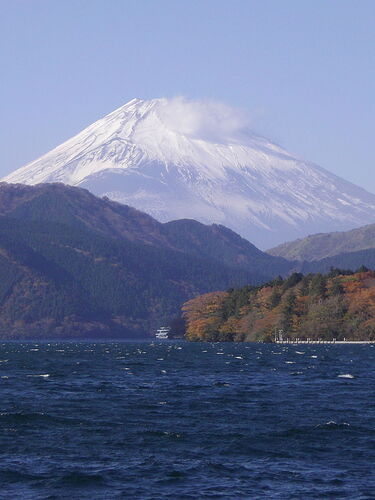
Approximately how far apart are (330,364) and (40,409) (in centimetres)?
6056

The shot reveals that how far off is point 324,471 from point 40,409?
976 inches

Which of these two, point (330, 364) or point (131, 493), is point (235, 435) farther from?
point (330, 364)

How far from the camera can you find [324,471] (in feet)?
145

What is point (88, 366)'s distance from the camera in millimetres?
119250

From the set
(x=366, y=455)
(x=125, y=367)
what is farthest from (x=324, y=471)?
(x=125, y=367)

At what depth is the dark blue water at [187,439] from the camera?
4141 centimetres

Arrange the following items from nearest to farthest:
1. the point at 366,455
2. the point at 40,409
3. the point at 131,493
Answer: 1. the point at 131,493
2. the point at 366,455
3. the point at 40,409

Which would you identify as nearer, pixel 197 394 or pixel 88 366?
pixel 197 394

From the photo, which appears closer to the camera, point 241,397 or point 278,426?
point 278,426

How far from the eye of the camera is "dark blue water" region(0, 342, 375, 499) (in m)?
41.4

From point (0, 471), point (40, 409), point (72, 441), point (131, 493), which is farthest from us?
point (40, 409)

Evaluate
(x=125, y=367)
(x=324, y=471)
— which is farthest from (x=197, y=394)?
(x=125, y=367)

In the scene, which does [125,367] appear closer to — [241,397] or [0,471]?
[241,397]

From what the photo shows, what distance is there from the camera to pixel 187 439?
5247 centimetres
